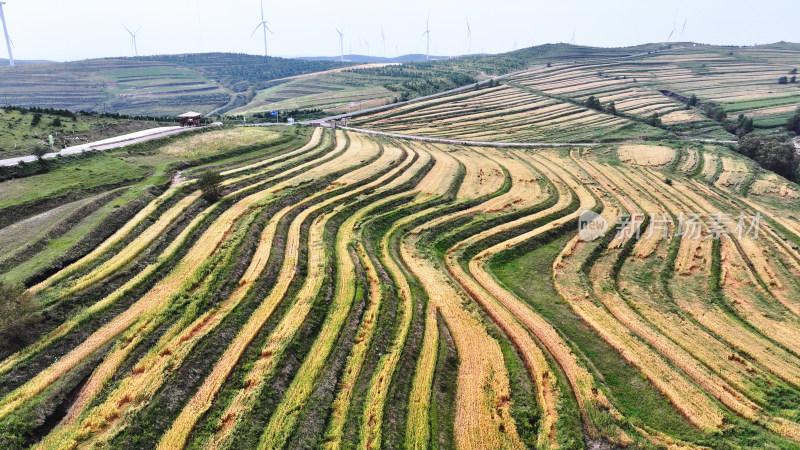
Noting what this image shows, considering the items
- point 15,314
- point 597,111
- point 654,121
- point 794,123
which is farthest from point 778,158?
point 15,314

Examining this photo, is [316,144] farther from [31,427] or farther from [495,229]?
[31,427]

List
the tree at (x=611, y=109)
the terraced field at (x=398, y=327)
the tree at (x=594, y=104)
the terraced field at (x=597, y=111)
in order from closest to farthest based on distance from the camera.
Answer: the terraced field at (x=398, y=327) → the terraced field at (x=597, y=111) → the tree at (x=611, y=109) → the tree at (x=594, y=104)

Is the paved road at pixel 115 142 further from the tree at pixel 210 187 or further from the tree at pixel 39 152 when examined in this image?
A: the tree at pixel 210 187

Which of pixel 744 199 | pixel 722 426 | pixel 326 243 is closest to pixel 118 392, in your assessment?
pixel 326 243

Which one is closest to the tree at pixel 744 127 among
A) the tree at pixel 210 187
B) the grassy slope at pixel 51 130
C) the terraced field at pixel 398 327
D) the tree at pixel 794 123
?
the tree at pixel 794 123

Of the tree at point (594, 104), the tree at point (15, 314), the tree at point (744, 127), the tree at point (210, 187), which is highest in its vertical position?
the tree at point (594, 104)
